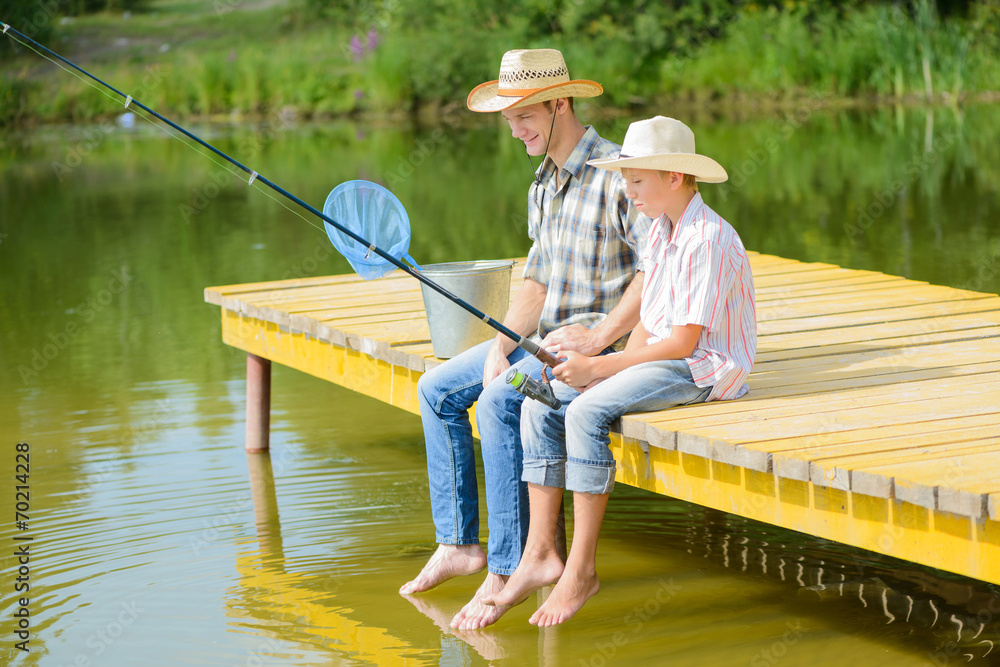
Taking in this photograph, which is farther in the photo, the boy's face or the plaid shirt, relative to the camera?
the plaid shirt

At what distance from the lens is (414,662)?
309 cm

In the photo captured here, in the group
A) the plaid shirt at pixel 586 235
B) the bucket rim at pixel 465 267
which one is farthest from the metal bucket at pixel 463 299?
the plaid shirt at pixel 586 235

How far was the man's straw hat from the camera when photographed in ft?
10.5

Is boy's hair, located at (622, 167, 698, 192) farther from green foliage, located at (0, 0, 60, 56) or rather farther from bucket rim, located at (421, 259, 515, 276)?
green foliage, located at (0, 0, 60, 56)

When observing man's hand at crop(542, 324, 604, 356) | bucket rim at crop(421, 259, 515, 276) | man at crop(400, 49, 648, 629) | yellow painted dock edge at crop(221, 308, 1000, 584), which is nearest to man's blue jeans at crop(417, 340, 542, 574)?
man at crop(400, 49, 648, 629)

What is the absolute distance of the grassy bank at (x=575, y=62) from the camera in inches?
758

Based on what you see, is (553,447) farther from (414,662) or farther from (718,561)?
(718,561)

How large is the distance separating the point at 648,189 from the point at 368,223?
31.3 inches

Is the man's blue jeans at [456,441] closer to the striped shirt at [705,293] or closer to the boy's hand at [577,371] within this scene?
the boy's hand at [577,371]

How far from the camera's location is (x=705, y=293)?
9.53 feet

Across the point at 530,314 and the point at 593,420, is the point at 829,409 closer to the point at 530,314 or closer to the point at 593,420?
the point at 593,420

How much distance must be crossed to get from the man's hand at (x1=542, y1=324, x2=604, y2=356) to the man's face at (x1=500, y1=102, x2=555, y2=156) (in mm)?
448

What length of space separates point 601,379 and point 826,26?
62.6 ft

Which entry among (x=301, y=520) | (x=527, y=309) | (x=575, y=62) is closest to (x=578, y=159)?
(x=527, y=309)
